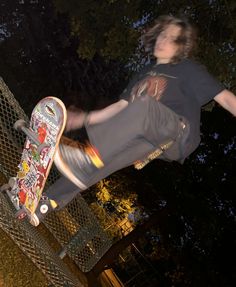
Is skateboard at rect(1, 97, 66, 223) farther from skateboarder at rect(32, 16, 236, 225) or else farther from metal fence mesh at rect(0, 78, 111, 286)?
metal fence mesh at rect(0, 78, 111, 286)

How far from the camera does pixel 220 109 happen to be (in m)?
13.8

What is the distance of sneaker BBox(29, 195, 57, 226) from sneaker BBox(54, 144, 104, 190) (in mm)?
374

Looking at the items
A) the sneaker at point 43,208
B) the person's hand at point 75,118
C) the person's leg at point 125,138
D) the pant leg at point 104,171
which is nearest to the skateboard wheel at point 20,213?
the sneaker at point 43,208

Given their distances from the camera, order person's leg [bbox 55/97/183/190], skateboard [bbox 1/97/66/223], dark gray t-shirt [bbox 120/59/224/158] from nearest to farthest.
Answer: person's leg [bbox 55/97/183/190] < dark gray t-shirt [bbox 120/59/224/158] < skateboard [bbox 1/97/66/223]

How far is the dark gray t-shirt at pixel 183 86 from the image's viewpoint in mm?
3254

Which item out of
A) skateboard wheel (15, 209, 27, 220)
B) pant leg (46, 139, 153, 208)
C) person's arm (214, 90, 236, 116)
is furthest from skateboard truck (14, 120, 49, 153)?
person's arm (214, 90, 236, 116)

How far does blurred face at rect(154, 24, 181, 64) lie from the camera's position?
330 cm

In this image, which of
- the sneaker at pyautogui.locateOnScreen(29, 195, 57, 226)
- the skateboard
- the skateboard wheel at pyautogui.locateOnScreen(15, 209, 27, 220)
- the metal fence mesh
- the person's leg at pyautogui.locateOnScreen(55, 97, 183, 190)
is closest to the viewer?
the person's leg at pyautogui.locateOnScreen(55, 97, 183, 190)

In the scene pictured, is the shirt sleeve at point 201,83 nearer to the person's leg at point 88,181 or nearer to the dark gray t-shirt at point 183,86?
the dark gray t-shirt at point 183,86

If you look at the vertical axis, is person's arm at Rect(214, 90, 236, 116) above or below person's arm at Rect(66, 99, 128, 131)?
below

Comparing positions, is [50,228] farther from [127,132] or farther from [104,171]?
[127,132]

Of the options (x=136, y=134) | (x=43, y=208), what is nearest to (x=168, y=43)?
(x=136, y=134)

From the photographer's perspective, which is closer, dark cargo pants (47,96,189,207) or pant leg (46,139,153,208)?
dark cargo pants (47,96,189,207)

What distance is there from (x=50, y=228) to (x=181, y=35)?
2.93 meters
